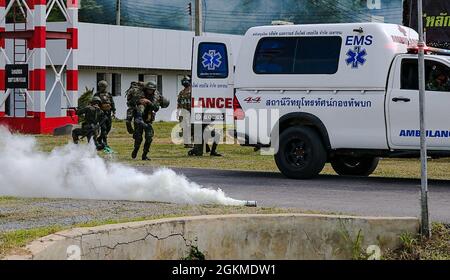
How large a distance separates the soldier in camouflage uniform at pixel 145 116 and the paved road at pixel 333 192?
8.49ft

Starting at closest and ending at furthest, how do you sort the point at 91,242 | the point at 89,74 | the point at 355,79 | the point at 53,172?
the point at 91,242 < the point at 53,172 < the point at 355,79 < the point at 89,74

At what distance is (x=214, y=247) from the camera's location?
8.66 m

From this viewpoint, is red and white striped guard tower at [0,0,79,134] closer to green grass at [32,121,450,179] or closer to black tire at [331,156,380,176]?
green grass at [32,121,450,179]

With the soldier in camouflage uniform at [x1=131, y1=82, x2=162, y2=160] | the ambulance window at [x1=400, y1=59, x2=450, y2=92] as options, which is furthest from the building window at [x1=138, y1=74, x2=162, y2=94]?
the ambulance window at [x1=400, y1=59, x2=450, y2=92]

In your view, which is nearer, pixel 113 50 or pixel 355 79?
pixel 355 79

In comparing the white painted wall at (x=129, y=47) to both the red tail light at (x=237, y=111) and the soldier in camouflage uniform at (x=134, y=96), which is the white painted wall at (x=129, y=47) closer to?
the soldier in camouflage uniform at (x=134, y=96)

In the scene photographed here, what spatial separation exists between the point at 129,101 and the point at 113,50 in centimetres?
2585

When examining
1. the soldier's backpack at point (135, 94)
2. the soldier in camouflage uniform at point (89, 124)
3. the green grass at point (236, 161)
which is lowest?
the green grass at point (236, 161)

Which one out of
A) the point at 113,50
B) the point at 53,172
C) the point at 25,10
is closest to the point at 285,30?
the point at 53,172

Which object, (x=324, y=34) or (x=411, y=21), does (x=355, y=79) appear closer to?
(x=324, y=34)

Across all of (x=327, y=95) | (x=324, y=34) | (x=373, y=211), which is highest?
(x=324, y=34)

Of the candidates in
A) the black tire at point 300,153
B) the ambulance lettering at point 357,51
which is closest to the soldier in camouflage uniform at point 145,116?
the black tire at point 300,153

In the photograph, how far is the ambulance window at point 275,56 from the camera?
16.3 metres

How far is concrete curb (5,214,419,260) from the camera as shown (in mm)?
8219
